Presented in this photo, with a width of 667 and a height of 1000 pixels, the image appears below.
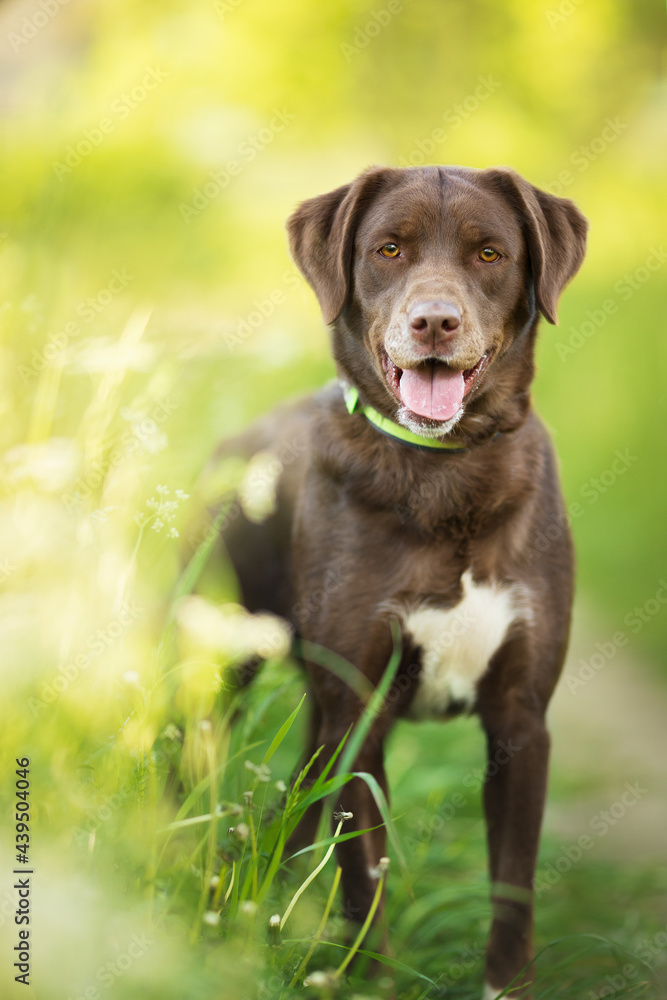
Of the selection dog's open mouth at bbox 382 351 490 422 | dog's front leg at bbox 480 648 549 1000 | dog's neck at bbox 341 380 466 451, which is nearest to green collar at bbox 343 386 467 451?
dog's neck at bbox 341 380 466 451

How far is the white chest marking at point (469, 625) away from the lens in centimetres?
249

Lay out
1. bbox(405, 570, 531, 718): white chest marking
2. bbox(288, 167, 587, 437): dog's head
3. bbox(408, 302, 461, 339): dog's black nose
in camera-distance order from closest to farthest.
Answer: bbox(408, 302, 461, 339): dog's black nose, bbox(288, 167, 587, 437): dog's head, bbox(405, 570, 531, 718): white chest marking

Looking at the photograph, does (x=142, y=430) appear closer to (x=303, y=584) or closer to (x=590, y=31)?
(x=303, y=584)

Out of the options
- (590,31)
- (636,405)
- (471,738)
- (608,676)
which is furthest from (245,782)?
(590,31)

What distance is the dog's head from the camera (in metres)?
2.37

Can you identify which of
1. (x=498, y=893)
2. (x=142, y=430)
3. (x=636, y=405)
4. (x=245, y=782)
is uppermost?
(x=636, y=405)

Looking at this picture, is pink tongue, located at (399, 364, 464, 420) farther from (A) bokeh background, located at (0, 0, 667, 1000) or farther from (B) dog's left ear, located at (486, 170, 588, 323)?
(A) bokeh background, located at (0, 0, 667, 1000)

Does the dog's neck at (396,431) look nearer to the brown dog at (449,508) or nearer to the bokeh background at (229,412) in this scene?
the brown dog at (449,508)

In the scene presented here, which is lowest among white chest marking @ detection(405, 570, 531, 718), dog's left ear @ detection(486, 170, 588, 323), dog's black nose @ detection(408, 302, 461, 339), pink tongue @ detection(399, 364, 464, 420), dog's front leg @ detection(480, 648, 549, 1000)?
dog's front leg @ detection(480, 648, 549, 1000)

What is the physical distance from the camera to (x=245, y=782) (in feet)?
8.81

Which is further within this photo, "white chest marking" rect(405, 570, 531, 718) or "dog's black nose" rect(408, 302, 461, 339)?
"white chest marking" rect(405, 570, 531, 718)

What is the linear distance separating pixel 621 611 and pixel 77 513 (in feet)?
12.1

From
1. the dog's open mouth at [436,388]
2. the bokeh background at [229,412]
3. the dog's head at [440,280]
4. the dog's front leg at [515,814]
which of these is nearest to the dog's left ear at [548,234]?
the dog's head at [440,280]

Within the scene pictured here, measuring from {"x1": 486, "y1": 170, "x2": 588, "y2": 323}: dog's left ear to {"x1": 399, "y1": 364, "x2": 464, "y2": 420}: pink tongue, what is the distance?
354 mm
